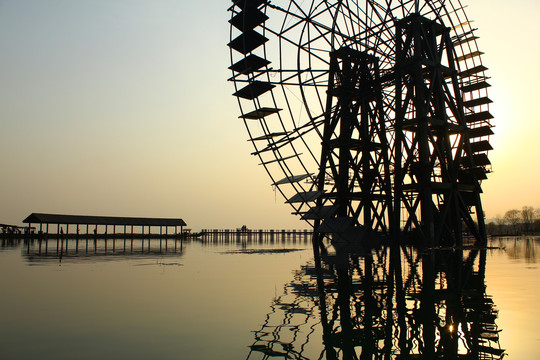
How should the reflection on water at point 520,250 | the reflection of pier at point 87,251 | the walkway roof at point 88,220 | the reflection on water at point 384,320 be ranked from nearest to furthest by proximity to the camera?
the reflection on water at point 384,320, the reflection on water at point 520,250, the reflection of pier at point 87,251, the walkway roof at point 88,220

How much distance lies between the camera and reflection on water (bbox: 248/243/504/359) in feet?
19.9

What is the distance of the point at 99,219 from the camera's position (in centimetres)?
6047

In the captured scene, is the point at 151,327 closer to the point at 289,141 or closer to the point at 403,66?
the point at 289,141

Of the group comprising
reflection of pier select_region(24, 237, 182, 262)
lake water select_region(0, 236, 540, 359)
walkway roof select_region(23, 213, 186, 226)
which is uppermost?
walkway roof select_region(23, 213, 186, 226)

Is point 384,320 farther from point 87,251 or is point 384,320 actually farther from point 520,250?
point 87,251

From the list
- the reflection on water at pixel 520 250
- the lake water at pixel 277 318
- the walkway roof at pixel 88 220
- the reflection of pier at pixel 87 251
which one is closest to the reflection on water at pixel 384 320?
the lake water at pixel 277 318

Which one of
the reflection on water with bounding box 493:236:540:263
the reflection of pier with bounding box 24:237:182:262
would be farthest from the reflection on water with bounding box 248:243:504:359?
the reflection of pier with bounding box 24:237:182:262

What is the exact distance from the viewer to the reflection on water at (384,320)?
6059mm

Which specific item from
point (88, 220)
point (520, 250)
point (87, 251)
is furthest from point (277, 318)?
point (88, 220)

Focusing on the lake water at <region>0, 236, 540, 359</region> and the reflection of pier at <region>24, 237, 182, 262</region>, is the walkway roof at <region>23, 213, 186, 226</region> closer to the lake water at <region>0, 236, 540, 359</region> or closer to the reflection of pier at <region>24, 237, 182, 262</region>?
the reflection of pier at <region>24, 237, 182, 262</region>

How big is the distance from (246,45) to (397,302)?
53.1ft

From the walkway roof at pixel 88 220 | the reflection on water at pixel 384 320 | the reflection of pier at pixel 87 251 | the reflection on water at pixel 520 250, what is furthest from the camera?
the walkway roof at pixel 88 220

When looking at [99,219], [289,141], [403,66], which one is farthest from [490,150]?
[99,219]

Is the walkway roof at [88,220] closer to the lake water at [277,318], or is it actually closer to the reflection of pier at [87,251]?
the reflection of pier at [87,251]
